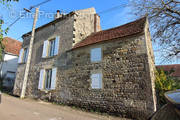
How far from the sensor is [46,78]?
9.38 meters

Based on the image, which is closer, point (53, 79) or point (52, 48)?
point (53, 79)

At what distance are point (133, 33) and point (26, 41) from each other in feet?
37.0

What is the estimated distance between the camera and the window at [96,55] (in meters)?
6.79

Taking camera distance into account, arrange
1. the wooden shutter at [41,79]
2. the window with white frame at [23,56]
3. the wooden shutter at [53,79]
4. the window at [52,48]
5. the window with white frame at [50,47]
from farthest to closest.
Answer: the window with white frame at [23,56] < the window at [52,48] < the window with white frame at [50,47] < the wooden shutter at [41,79] < the wooden shutter at [53,79]

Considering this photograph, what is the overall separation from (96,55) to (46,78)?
4.86 meters

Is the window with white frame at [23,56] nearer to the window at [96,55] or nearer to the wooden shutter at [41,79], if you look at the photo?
the wooden shutter at [41,79]

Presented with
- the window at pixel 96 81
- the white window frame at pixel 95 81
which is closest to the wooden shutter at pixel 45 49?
the white window frame at pixel 95 81

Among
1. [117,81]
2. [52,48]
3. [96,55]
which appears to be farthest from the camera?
[52,48]

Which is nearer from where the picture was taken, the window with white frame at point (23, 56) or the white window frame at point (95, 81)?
the white window frame at point (95, 81)

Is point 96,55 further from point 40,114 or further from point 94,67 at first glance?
point 40,114

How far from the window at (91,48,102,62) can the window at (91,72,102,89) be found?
33.6 inches

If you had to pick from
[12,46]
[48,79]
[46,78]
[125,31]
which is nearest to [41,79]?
[46,78]

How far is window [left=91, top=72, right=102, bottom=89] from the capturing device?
21.0ft

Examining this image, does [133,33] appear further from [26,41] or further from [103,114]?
[26,41]
